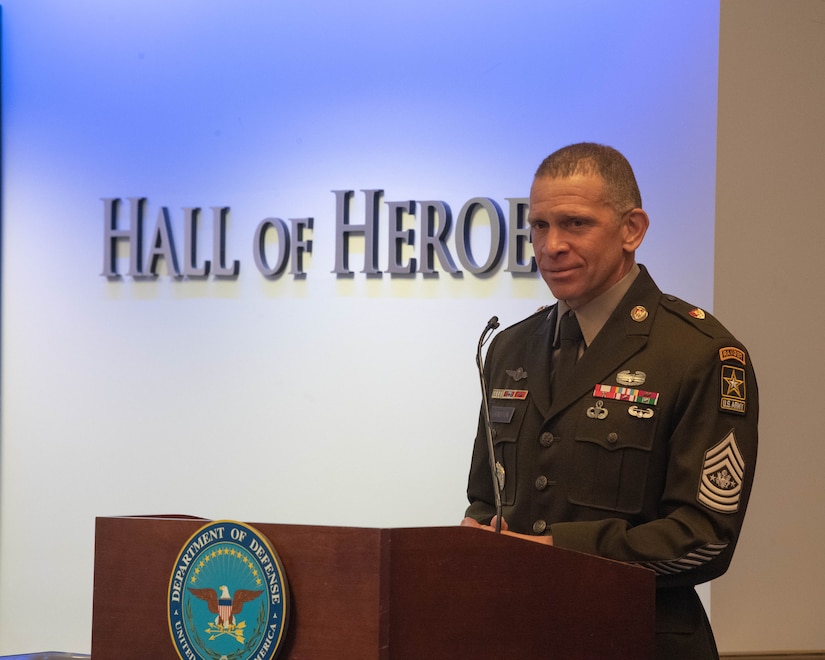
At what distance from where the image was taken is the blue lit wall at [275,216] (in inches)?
123

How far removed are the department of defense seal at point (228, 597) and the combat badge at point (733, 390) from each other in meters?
0.79

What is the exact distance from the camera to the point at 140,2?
3.87 meters

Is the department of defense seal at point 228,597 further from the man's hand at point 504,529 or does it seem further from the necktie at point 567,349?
the necktie at point 567,349

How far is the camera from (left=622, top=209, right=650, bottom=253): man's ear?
5.85 ft

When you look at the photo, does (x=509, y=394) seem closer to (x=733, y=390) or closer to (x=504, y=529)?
(x=504, y=529)

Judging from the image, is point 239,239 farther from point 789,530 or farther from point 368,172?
point 789,530

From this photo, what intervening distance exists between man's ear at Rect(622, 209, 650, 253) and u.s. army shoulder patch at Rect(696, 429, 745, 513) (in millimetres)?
383

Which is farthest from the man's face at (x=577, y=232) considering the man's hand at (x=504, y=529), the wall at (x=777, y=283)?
the wall at (x=777, y=283)

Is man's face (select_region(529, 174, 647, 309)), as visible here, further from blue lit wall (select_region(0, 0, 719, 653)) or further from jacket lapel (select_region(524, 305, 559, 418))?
blue lit wall (select_region(0, 0, 719, 653))

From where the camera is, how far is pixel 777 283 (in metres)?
2.85

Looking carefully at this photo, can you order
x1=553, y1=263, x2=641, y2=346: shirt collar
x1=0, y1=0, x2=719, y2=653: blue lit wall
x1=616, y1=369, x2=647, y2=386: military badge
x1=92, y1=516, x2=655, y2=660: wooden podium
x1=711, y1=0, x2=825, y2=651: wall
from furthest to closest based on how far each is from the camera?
x1=0, y1=0, x2=719, y2=653: blue lit wall → x1=711, y1=0, x2=825, y2=651: wall → x1=553, y1=263, x2=641, y2=346: shirt collar → x1=616, y1=369, x2=647, y2=386: military badge → x1=92, y1=516, x2=655, y2=660: wooden podium

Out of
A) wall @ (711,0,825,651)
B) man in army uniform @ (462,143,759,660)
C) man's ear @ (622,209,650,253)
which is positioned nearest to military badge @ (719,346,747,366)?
man in army uniform @ (462,143,759,660)

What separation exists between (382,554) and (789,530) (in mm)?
2021

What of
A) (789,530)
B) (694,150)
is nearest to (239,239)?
(694,150)
